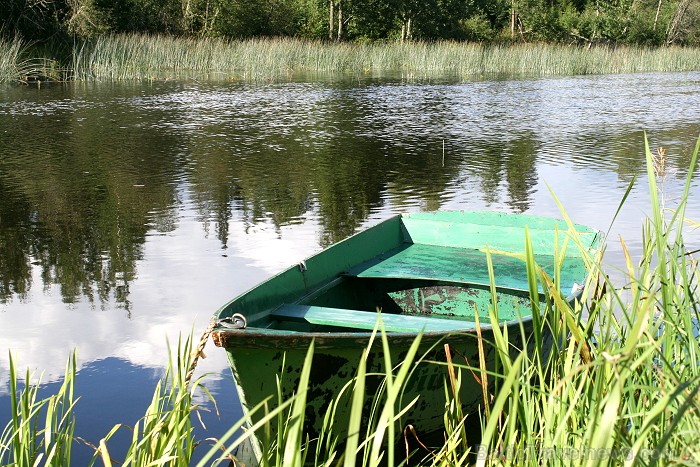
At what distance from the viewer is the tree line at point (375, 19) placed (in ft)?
80.5

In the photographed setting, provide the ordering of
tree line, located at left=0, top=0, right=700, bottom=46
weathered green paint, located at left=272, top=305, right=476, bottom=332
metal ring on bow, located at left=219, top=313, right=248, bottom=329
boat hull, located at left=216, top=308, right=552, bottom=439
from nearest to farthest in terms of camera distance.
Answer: boat hull, located at left=216, top=308, right=552, bottom=439 < metal ring on bow, located at left=219, top=313, right=248, bottom=329 < weathered green paint, located at left=272, top=305, right=476, bottom=332 < tree line, located at left=0, top=0, right=700, bottom=46

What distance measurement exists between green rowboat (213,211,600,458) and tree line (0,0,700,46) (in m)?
20.3

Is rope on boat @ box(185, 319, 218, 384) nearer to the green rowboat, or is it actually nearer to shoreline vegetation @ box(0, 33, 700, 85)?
the green rowboat

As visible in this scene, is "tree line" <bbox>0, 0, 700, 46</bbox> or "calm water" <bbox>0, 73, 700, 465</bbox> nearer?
"calm water" <bbox>0, 73, 700, 465</bbox>

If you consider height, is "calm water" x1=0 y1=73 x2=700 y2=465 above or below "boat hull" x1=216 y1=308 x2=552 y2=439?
below

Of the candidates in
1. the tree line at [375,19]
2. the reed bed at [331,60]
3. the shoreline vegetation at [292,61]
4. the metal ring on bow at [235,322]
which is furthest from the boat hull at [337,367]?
the tree line at [375,19]

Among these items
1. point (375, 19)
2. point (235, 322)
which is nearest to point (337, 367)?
point (235, 322)

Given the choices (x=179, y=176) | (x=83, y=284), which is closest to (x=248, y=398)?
(x=83, y=284)

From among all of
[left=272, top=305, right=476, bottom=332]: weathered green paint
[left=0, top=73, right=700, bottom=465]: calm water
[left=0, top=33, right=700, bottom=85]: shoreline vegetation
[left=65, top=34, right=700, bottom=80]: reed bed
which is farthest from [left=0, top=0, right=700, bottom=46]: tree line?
[left=272, top=305, right=476, bottom=332]: weathered green paint

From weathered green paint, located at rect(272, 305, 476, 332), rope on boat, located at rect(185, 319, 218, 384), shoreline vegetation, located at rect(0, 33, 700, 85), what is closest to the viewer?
rope on boat, located at rect(185, 319, 218, 384)

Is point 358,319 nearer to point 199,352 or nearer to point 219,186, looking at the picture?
point 199,352

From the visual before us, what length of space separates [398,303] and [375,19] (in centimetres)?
3224

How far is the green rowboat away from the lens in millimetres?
2822

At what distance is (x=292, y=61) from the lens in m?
24.4
